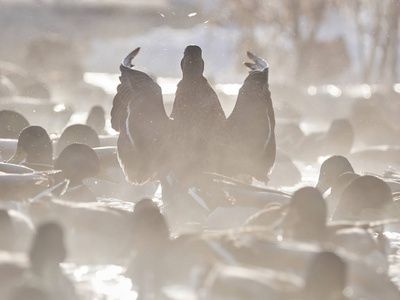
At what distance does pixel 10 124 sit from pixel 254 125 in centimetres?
338

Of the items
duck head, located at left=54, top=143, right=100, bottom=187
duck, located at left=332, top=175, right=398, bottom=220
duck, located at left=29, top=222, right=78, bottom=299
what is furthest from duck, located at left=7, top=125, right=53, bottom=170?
duck, located at left=29, top=222, right=78, bottom=299

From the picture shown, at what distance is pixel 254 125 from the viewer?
621cm

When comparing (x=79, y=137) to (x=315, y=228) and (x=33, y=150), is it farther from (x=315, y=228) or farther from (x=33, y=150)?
(x=315, y=228)

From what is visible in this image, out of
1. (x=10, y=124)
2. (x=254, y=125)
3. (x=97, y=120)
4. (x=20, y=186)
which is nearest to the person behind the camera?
Answer: (x=20, y=186)

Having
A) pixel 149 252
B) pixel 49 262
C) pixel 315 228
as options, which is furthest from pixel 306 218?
pixel 49 262

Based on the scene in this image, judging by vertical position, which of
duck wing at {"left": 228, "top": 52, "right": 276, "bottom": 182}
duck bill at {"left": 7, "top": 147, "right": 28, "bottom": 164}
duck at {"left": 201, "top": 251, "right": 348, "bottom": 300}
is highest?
duck wing at {"left": 228, "top": 52, "right": 276, "bottom": 182}

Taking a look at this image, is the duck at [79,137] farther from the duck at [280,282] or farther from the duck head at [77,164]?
the duck at [280,282]

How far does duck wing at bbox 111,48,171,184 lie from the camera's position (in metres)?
6.02

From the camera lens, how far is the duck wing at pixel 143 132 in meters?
6.02

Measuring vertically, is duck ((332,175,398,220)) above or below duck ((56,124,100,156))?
below

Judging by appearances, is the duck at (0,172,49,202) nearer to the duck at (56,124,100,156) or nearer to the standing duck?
the standing duck

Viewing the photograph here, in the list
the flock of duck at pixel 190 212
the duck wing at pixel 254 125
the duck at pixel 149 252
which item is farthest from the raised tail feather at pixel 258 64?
the duck at pixel 149 252

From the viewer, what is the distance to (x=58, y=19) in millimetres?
43062

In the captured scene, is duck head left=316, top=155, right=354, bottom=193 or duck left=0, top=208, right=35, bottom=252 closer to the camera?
duck left=0, top=208, right=35, bottom=252
